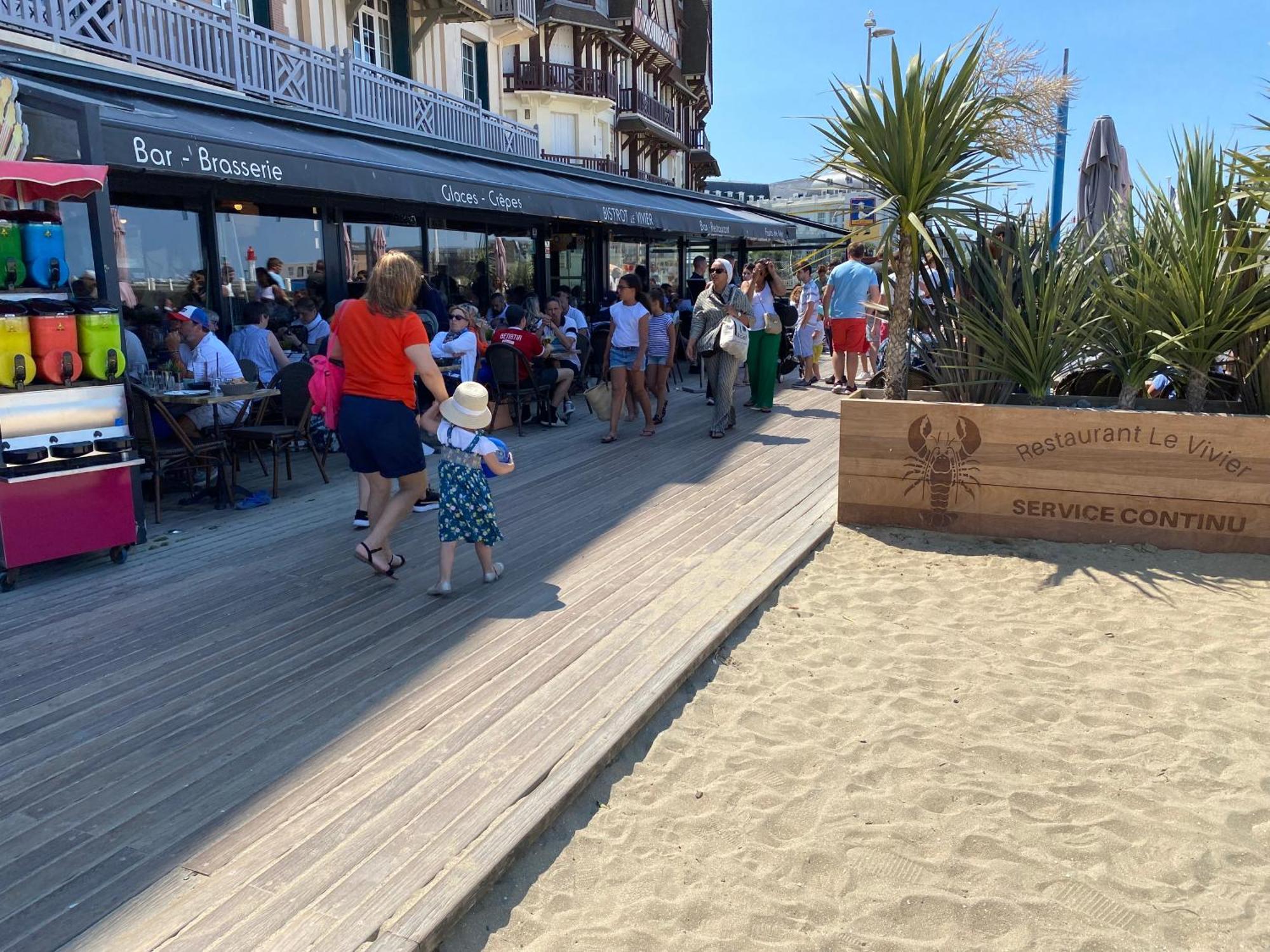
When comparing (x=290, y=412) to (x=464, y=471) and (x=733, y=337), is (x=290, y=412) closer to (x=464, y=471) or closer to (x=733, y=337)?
(x=464, y=471)

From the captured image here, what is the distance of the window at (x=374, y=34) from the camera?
15273 millimetres

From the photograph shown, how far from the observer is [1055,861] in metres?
2.57

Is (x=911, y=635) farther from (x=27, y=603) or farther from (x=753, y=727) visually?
(x=27, y=603)

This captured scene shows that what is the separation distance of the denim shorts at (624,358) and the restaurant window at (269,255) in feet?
11.8

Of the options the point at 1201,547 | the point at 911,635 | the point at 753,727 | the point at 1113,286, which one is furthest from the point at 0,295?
the point at 1201,547

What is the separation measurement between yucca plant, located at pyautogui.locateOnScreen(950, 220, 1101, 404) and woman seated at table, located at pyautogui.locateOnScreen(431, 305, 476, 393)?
13.3 ft

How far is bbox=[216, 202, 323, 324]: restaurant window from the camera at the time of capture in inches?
374

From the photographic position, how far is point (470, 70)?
64.7ft

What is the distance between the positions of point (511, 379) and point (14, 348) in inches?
190

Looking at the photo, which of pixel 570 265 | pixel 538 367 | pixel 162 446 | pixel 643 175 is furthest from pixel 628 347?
pixel 643 175

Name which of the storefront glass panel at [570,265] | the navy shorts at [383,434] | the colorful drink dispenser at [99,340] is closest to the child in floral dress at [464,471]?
the navy shorts at [383,434]

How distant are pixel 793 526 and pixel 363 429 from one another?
2711 millimetres

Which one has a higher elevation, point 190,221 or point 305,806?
point 190,221

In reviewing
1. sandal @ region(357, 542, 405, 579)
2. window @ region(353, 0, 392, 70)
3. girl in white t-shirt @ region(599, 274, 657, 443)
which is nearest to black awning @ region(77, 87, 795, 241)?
girl in white t-shirt @ region(599, 274, 657, 443)
